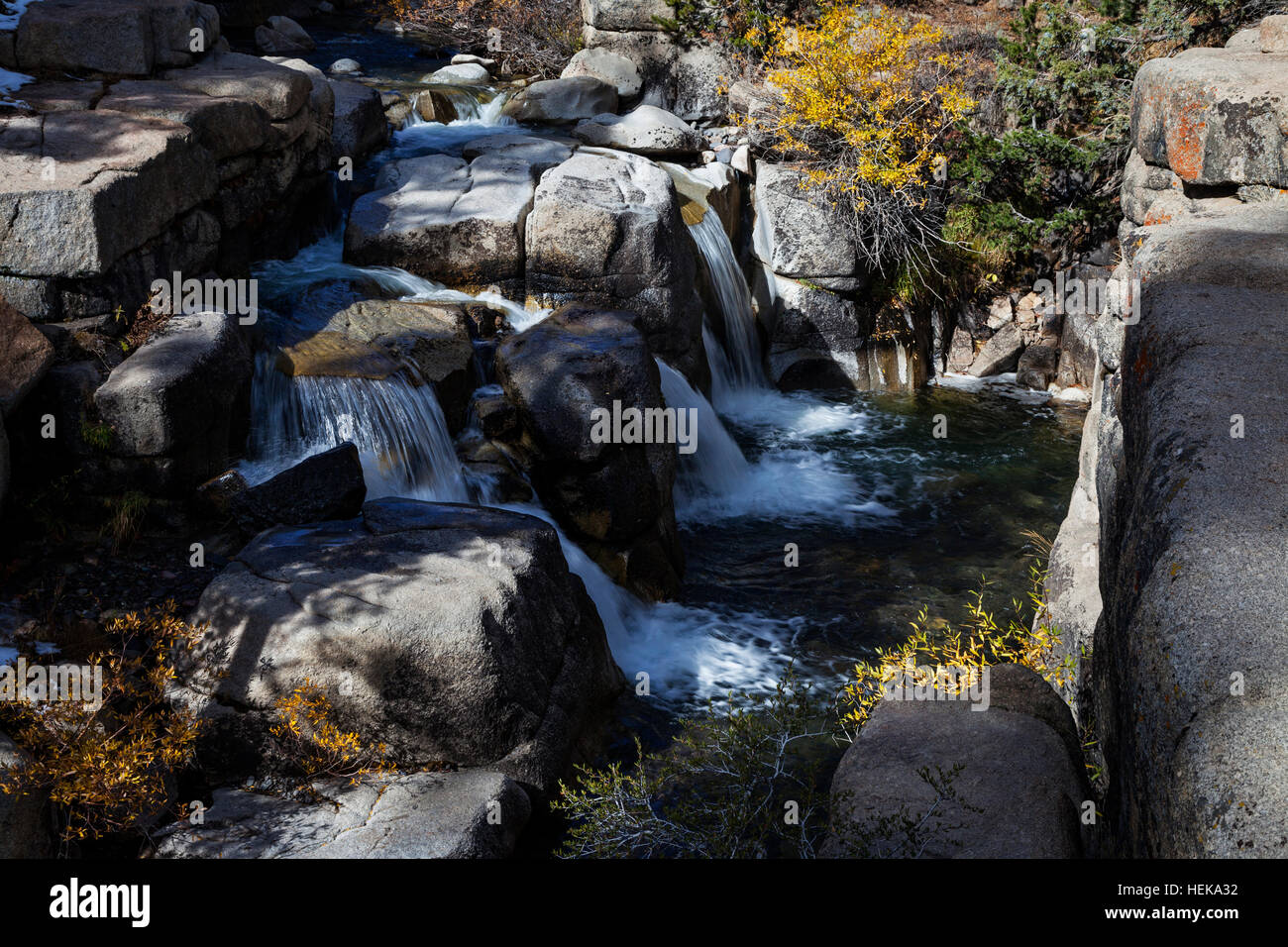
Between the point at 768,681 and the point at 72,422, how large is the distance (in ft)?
14.9

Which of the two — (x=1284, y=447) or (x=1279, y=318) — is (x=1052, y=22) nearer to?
(x=1279, y=318)

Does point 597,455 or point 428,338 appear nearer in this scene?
point 597,455

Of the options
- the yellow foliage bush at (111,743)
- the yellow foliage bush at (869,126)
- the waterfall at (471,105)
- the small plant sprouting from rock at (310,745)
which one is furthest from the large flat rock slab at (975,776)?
the waterfall at (471,105)

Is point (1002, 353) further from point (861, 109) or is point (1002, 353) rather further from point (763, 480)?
point (763, 480)

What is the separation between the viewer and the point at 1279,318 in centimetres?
371

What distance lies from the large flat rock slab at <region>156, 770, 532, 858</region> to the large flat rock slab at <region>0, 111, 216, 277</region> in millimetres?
3839

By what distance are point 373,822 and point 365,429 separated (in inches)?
139

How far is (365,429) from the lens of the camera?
745 centimetres

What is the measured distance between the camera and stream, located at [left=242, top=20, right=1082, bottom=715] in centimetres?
732

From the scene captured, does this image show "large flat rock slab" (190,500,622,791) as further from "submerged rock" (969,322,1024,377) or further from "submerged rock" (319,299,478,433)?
"submerged rock" (969,322,1024,377)

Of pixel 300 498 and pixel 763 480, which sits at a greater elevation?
pixel 300 498

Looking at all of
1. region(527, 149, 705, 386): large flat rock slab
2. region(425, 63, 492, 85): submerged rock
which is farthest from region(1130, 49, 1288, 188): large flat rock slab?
region(425, 63, 492, 85): submerged rock

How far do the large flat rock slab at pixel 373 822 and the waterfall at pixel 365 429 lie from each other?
285 centimetres

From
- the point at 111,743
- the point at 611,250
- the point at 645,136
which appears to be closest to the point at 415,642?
the point at 111,743
